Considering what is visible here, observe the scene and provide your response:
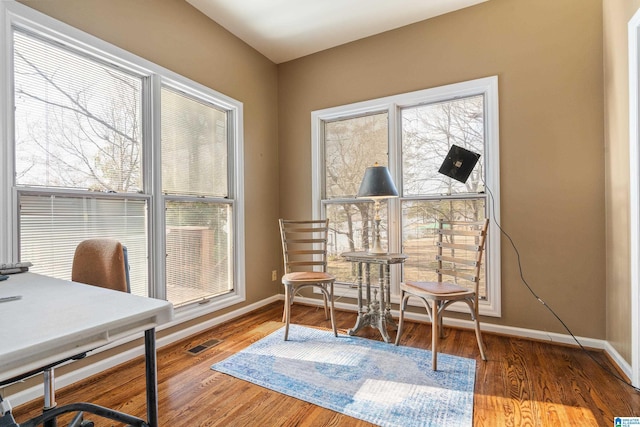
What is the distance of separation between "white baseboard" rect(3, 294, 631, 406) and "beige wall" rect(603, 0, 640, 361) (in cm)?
10

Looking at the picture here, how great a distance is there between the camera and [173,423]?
154 cm

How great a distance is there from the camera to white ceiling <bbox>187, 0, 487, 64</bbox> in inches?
105

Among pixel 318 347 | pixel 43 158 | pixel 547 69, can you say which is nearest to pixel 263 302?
pixel 318 347

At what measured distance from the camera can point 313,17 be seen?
2857 millimetres

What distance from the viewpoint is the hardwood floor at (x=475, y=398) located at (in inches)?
61.7

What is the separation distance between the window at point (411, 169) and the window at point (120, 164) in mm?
1040

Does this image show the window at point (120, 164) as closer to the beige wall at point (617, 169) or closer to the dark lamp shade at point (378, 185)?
the dark lamp shade at point (378, 185)

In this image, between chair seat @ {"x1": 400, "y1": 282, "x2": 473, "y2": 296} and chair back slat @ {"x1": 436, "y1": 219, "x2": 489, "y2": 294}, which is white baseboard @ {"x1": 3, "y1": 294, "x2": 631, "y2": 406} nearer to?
chair back slat @ {"x1": 436, "y1": 219, "x2": 489, "y2": 294}

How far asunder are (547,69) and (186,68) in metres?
2.94

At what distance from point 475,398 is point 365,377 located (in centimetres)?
62

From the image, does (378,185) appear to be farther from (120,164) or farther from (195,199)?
(120,164)

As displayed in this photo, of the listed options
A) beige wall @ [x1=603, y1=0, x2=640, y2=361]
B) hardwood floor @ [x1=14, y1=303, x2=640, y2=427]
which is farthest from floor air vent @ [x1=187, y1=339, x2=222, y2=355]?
beige wall @ [x1=603, y1=0, x2=640, y2=361]

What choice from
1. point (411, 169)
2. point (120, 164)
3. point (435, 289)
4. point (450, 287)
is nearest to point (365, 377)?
point (435, 289)

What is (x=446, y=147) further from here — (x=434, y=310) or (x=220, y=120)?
(x=220, y=120)
